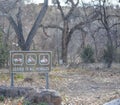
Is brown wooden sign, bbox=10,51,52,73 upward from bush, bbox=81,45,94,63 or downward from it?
upward

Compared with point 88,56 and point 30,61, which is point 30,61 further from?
point 88,56

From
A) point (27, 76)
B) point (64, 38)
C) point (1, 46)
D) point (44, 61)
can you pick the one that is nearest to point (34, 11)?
point (64, 38)

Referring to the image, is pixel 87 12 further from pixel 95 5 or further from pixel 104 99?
pixel 104 99

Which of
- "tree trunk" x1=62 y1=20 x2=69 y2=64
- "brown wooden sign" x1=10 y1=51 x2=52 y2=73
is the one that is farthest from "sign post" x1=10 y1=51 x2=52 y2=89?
"tree trunk" x1=62 y1=20 x2=69 y2=64

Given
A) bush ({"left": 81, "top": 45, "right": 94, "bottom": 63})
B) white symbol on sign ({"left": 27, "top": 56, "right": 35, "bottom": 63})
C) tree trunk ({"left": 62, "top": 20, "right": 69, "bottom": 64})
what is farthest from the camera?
tree trunk ({"left": 62, "top": 20, "right": 69, "bottom": 64})

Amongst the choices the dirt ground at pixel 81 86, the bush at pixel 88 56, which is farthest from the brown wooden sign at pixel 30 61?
the bush at pixel 88 56

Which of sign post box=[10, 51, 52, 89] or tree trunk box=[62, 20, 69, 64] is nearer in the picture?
sign post box=[10, 51, 52, 89]

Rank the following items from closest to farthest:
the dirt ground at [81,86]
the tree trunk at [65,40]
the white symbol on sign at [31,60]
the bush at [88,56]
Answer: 1. the dirt ground at [81,86]
2. the white symbol on sign at [31,60]
3. the bush at [88,56]
4. the tree trunk at [65,40]

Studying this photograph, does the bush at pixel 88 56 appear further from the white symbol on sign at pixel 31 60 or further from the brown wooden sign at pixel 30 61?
the white symbol on sign at pixel 31 60

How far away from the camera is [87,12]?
29.6 meters

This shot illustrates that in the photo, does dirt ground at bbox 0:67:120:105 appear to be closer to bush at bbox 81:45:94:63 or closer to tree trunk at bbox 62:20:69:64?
bush at bbox 81:45:94:63

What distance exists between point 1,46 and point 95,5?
335 inches

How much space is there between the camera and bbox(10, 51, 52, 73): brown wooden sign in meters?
11.3

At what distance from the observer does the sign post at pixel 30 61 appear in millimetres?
11320
